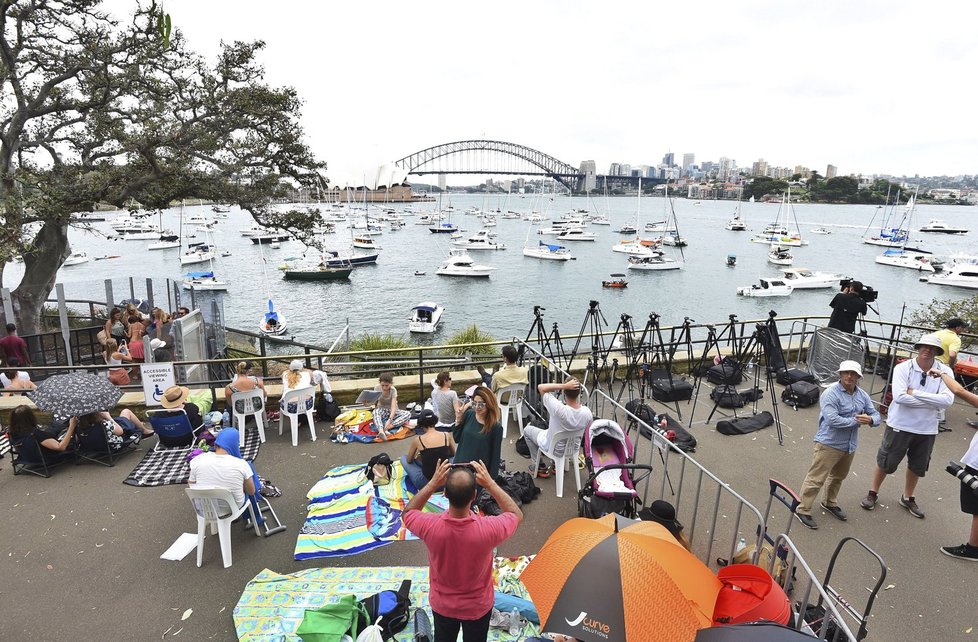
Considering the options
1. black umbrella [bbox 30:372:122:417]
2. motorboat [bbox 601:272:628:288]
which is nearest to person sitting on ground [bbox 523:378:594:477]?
black umbrella [bbox 30:372:122:417]

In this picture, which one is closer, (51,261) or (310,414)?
(310,414)

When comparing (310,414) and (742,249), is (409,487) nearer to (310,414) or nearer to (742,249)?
(310,414)

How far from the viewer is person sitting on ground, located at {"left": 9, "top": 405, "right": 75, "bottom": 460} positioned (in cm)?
592

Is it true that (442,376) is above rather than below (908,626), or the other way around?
above

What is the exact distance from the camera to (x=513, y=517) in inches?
122

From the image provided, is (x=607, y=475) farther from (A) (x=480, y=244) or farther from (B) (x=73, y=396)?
(A) (x=480, y=244)

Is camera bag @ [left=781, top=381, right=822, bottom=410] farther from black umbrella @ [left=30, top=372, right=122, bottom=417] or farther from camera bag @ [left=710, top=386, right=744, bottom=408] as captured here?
black umbrella @ [left=30, top=372, right=122, bottom=417]

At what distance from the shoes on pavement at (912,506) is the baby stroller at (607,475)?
9.46 feet

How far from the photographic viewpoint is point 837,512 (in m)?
5.43

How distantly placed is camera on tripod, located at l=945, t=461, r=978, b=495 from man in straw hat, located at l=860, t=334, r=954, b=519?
0.53 m

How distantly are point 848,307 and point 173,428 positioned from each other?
10.9m

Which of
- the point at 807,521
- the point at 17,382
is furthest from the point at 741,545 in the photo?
the point at 17,382

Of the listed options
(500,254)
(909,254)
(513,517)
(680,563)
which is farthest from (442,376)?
(909,254)

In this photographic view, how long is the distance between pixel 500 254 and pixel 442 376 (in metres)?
71.3
